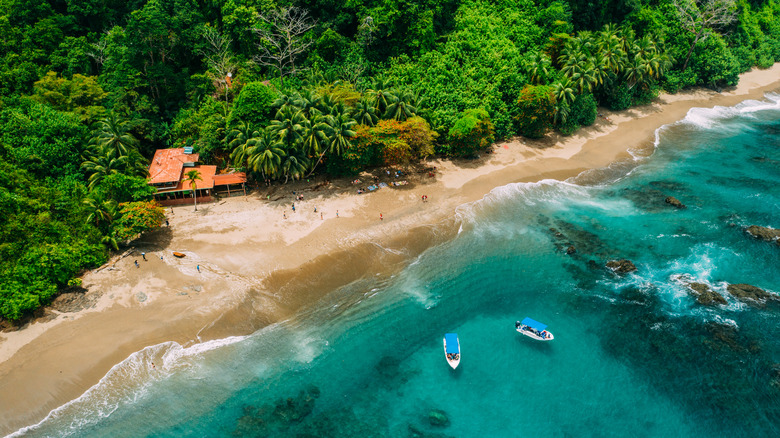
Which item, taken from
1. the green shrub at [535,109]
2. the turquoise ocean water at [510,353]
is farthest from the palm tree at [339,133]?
the green shrub at [535,109]

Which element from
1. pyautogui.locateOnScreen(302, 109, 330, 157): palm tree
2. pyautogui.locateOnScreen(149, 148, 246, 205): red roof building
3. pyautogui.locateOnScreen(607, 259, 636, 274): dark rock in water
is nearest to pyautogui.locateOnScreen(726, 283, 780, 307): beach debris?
pyautogui.locateOnScreen(607, 259, 636, 274): dark rock in water

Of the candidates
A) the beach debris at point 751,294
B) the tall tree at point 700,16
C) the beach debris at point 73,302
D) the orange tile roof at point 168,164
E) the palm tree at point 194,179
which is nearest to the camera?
the beach debris at point 73,302

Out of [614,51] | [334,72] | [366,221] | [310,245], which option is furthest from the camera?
[614,51]

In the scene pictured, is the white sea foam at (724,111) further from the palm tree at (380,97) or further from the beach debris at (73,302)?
the beach debris at (73,302)

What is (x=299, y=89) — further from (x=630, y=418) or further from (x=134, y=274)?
(x=630, y=418)

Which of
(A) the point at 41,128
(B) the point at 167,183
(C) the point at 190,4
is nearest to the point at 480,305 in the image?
(B) the point at 167,183

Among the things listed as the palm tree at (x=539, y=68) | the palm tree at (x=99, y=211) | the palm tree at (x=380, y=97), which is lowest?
the palm tree at (x=99, y=211)

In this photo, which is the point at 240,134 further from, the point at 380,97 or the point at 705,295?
the point at 705,295
